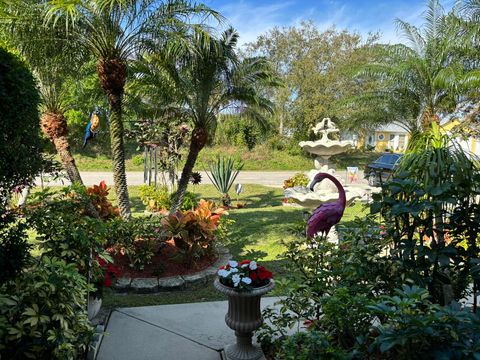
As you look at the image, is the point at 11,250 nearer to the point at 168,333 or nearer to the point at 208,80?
the point at 168,333

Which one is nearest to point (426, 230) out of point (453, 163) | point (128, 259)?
point (453, 163)

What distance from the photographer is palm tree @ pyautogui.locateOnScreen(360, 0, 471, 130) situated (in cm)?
970

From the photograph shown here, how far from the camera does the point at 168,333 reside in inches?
134

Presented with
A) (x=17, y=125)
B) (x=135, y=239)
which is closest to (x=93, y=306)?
(x=135, y=239)

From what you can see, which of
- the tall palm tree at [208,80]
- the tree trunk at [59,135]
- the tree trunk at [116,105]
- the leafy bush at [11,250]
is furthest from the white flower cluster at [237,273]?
the tree trunk at [59,135]

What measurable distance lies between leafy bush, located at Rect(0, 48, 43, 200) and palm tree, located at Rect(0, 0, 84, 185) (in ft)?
7.18

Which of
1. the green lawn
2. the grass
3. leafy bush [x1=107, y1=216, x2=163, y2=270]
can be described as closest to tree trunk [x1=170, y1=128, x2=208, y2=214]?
the green lawn

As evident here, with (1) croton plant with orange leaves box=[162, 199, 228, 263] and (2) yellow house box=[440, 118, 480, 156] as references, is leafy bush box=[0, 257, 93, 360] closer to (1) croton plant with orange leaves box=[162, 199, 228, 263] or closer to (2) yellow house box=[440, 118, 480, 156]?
(1) croton plant with orange leaves box=[162, 199, 228, 263]

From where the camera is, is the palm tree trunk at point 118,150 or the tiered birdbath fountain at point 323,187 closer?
the palm tree trunk at point 118,150

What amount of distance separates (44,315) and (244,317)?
1.46 metres

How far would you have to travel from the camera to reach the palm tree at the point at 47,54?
505cm

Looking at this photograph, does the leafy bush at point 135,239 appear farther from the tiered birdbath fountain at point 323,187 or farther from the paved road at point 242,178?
the paved road at point 242,178

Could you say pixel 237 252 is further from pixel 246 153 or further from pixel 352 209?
pixel 246 153

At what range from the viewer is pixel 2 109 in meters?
2.54
